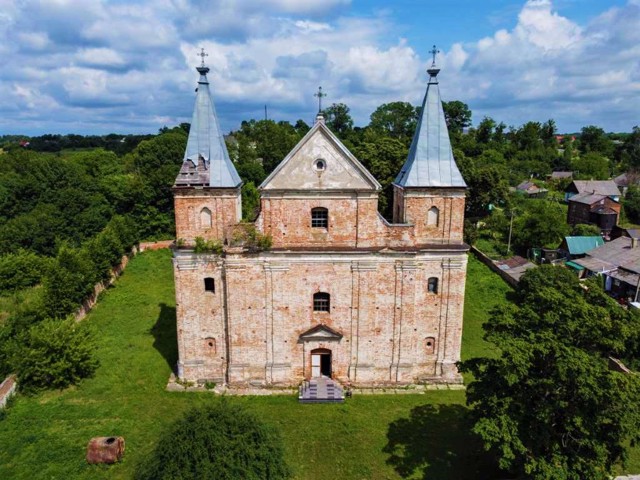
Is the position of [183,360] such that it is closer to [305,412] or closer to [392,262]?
[305,412]

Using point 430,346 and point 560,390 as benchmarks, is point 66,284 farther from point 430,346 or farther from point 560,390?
point 560,390

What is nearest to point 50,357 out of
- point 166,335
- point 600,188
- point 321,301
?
point 166,335

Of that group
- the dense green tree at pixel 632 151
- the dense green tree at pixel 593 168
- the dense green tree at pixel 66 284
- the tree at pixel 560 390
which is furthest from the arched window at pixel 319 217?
the dense green tree at pixel 632 151

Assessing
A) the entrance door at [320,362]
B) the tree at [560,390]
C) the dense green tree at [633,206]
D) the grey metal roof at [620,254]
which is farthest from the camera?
the dense green tree at [633,206]

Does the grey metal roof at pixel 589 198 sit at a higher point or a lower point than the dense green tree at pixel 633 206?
higher

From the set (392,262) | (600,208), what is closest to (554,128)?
(600,208)

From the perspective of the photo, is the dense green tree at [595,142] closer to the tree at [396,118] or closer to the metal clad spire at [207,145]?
the tree at [396,118]
